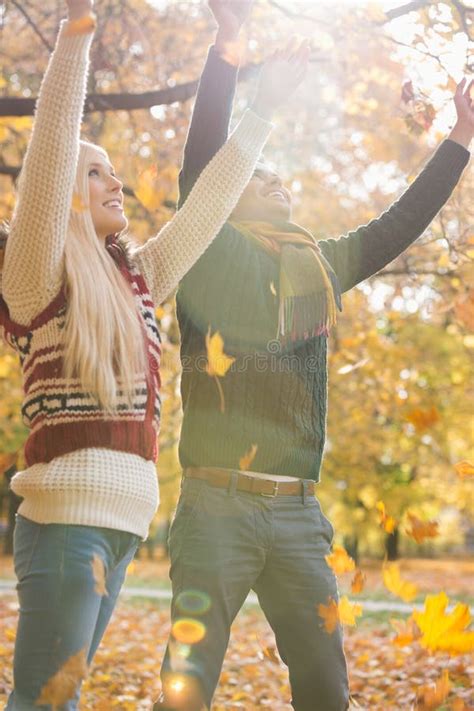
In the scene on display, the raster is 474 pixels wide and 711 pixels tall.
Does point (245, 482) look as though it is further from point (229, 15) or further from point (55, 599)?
point (229, 15)

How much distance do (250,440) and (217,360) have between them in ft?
0.91

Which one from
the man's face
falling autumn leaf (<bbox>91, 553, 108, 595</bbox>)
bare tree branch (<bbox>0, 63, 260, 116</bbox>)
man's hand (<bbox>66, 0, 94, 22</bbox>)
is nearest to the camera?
falling autumn leaf (<bbox>91, 553, 108, 595</bbox>)

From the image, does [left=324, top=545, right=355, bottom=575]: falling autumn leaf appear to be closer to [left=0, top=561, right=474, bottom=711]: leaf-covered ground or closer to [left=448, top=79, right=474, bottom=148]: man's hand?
[left=0, top=561, right=474, bottom=711]: leaf-covered ground

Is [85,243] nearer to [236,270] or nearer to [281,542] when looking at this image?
[236,270]

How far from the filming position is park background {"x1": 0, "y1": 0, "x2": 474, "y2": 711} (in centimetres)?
504

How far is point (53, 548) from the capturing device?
2225 millimetres

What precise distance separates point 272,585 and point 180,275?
1.02 metres

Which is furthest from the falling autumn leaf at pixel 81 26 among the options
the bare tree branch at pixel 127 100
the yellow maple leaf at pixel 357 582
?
the bare tree branch at pixel 127 100

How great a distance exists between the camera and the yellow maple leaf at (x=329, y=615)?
2.76m

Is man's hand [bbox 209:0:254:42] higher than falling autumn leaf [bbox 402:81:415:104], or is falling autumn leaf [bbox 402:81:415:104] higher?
man's hand [bbox 209:0:254:42]

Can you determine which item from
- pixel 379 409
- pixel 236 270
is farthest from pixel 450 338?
pixel 236 270

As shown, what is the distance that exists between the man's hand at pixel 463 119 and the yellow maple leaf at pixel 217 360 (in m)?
1.26

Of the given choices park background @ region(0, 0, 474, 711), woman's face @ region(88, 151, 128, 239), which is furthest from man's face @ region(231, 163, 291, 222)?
park background @ region(0, 0, 474, 711)

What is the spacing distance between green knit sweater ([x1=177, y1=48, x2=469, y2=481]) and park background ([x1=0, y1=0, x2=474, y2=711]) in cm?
74
